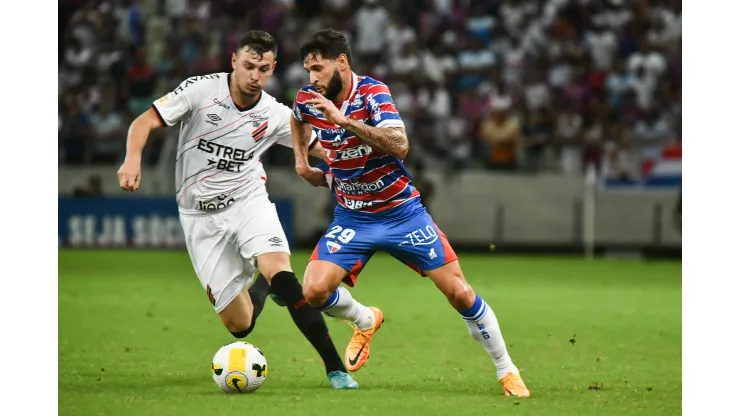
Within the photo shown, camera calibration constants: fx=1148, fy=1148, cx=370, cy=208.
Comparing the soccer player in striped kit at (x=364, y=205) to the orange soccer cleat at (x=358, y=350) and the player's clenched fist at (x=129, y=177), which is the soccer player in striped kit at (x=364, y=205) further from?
the player's clenched fist at (x=129, y=177)

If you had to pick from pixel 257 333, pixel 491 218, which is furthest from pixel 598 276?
pixel 257 333

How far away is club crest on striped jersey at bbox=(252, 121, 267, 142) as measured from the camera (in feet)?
25.0

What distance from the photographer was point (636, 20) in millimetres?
20797

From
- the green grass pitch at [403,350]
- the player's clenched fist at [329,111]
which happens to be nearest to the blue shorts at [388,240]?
the green grass pitch at [403,350]

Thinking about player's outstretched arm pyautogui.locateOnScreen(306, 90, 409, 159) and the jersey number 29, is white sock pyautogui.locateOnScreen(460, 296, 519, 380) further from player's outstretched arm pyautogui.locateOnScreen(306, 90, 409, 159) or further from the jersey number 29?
player's outstretched arm pyautogui.locateOnScreen(306, 90, 409, 159)

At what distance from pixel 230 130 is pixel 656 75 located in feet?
45.3

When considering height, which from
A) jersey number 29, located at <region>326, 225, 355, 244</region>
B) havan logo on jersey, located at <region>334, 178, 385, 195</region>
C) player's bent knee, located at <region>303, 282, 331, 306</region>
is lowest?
player's bent knee, located at <region>303, 282, 331, 306</region>

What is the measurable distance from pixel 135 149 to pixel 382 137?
1.59 m

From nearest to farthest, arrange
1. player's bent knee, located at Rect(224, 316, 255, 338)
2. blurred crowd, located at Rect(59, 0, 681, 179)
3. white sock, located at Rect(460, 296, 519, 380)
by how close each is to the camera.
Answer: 1. white sock, located at Rect(460, 296, 519, 380)
2. player's bent knee, located at Rect(224, 316, 255, 338)
3. blurred crowd, located at Rect(59, 0, 681, 179)

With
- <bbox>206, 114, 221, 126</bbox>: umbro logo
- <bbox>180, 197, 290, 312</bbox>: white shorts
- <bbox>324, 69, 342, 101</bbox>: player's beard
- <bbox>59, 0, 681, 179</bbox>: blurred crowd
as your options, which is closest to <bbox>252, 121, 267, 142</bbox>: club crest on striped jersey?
<bbox>206, 114, 221, 126</bbox>: umbro logo

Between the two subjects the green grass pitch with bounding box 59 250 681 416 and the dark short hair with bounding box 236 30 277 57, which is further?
the dark short hair with bounding box 236 30 277 57

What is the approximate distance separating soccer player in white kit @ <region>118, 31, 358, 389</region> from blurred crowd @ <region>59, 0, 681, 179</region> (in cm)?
1147
